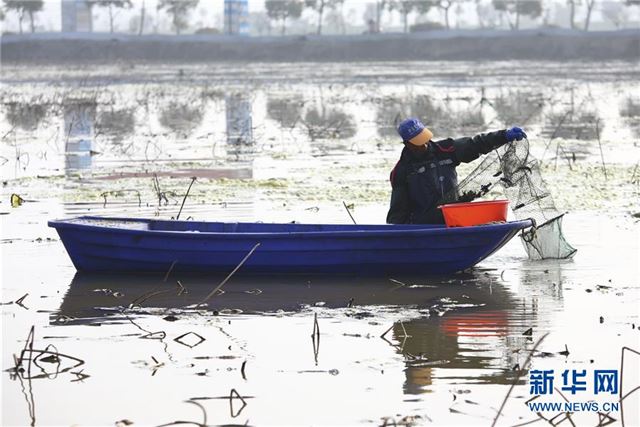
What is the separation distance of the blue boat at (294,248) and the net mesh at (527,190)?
0.90 meters

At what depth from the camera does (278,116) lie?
2948cm

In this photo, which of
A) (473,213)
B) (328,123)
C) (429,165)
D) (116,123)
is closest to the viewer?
(473,213)

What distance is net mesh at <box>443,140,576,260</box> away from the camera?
11.7 metres

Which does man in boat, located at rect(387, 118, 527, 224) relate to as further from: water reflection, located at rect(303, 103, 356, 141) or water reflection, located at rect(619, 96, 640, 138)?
water reflection, located at rect(619, 96, 640, 138)

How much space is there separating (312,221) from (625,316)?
5.12 m

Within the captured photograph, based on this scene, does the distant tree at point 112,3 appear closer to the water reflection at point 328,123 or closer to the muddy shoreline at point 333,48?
the muddy shoreline at point 333,48

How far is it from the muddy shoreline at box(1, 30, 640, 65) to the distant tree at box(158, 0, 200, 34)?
38289 mm

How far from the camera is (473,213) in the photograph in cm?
1081

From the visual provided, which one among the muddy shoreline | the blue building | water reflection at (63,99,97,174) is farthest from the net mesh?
Answer: the blue building

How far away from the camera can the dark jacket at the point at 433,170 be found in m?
11.1

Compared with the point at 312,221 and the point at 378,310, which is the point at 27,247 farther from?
the point at 378,310

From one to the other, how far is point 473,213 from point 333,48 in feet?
223

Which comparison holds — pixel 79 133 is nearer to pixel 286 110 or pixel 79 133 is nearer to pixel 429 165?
pixel 286 110

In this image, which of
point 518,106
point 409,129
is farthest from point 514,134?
point 518,106
